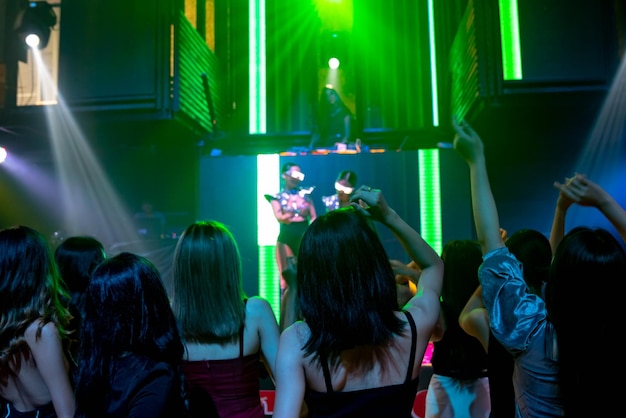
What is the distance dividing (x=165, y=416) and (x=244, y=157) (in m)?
5.73

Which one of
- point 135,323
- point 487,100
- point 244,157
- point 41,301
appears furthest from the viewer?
point 244,157

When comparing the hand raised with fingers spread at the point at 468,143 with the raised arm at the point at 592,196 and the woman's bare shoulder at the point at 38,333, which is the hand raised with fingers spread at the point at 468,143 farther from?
the woman's bare shoulder at the point at 38,333

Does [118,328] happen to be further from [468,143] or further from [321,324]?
[468,143]

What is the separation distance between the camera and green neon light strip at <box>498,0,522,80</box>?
19.2ft

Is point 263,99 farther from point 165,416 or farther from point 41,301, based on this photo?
point 165,416

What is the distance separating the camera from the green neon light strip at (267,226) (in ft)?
22.3

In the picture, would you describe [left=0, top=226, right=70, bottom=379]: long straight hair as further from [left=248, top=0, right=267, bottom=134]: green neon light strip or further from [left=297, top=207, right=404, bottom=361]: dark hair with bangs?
[left=248, top=0, right=267, bottom=134]: green neon light strip

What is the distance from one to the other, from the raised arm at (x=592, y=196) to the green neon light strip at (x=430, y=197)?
5.00 meters

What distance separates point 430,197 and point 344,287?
5.57m

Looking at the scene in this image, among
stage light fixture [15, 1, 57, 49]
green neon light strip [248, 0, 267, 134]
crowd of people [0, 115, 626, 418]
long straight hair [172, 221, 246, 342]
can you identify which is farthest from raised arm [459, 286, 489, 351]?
stage light fixture [15, 1, 57, 49]

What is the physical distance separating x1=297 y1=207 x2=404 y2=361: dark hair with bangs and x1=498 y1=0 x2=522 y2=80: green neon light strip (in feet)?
16.6

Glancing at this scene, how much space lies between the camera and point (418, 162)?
22.5ft

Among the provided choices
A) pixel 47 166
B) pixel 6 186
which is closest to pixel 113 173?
pixel 47 166

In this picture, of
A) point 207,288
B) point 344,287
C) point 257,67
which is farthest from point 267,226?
point 344,287
